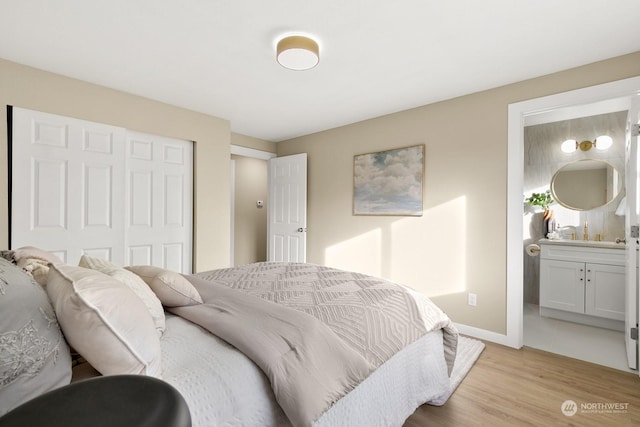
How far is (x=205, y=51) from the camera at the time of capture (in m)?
2.29

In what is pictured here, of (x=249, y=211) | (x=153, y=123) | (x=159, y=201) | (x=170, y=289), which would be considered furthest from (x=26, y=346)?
(x=249, y=211)

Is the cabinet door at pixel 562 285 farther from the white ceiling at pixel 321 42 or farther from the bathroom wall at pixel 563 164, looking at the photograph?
the white ceiling at pixel 321 42

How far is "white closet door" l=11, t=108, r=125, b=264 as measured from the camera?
2508 millimetres

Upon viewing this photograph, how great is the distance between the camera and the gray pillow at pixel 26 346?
64 centimetres

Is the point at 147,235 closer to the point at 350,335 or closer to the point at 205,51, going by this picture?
the point at 205,51

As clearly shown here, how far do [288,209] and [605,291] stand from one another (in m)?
3.87

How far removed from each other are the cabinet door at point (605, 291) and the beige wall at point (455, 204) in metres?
1.23

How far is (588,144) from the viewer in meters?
3.55

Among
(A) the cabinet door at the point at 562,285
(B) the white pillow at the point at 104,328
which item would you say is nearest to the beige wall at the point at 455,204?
(A) the cabinet door at the point at 562,285

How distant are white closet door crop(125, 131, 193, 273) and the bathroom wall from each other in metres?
4.33

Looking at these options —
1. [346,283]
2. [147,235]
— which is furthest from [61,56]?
[346,283]

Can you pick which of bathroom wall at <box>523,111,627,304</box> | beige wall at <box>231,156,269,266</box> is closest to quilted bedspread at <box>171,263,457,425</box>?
bathroom wall at <box>523,111,627,304</box>

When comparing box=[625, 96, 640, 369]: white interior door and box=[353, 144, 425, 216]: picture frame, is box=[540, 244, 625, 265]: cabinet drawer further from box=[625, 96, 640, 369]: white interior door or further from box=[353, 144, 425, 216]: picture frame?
box=[353, 144, 425, 216]: picture frame

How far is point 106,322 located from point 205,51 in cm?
214
